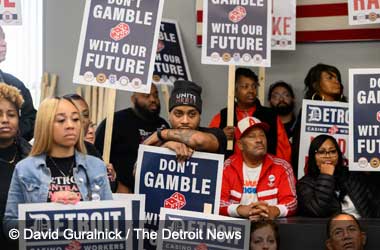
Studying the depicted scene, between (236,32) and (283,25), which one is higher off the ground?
(283,25)

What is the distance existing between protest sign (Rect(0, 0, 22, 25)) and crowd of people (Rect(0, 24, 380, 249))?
594 mm

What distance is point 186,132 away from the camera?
4.60 meters

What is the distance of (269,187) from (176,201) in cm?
82

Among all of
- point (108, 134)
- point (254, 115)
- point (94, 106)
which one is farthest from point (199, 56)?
point (108, 134)

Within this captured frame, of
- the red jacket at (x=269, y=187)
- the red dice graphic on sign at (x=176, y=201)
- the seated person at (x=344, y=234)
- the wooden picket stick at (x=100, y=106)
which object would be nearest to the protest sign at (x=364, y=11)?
the red jacket at (x=269, y=187)

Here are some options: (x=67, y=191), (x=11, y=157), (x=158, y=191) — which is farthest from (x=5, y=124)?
(x=158, y=191)

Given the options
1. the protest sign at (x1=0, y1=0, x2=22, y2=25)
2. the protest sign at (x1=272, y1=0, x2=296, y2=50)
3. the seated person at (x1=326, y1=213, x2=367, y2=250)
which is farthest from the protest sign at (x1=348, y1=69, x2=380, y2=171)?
the protest sign at (x1=0, y1=0, x2=22, y2=25)

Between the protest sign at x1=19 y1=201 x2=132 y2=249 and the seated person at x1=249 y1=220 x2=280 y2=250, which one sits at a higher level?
the protest sign at x1=19 y1=201 x2=132 y2=249

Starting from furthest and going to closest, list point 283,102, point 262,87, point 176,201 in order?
point 262,87, point 283,102, point 176,201

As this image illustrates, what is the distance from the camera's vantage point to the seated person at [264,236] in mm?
4596

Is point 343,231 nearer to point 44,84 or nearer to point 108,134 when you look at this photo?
point 108,134

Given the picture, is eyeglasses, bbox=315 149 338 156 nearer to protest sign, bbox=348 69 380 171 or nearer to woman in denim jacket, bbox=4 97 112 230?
protest sign, bbox=348 69 380 171

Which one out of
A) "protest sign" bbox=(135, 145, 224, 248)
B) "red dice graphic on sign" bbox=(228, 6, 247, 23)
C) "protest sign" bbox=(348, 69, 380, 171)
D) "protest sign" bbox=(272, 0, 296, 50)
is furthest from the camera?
"protest sign" bbox=(272, 0, 296, 50)

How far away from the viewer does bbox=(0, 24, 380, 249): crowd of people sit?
147 inches
